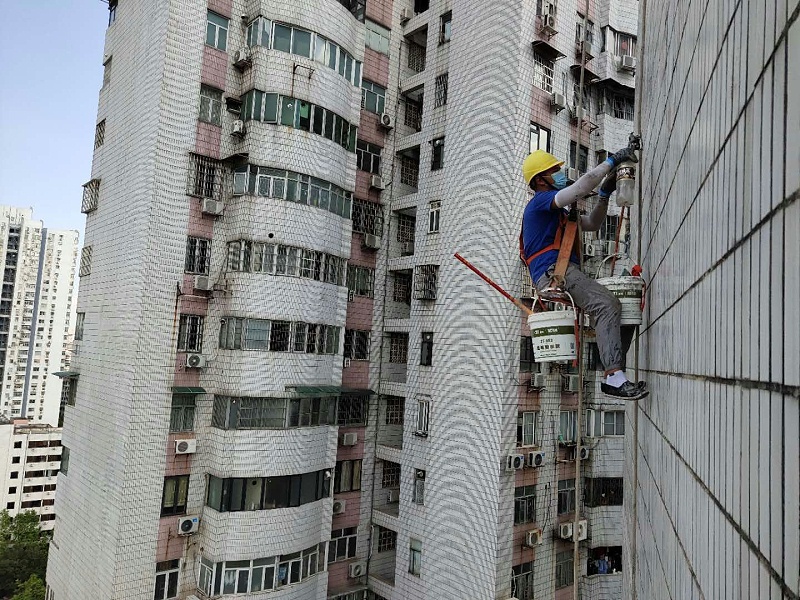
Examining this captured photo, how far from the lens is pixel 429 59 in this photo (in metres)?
17.4

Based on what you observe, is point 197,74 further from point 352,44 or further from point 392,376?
point 392,376

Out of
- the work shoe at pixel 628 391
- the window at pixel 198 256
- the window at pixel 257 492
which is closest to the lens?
the work shoe at pixel 628 391

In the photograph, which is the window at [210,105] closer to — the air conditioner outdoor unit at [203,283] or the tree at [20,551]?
the air conditioner outdoor unit at [203,283]

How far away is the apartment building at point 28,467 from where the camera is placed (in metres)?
45.1

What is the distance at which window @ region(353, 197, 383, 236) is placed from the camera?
17.5 m

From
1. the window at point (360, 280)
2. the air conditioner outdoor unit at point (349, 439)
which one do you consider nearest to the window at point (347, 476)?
the air conditioner outdoor unit at point (349, 439)

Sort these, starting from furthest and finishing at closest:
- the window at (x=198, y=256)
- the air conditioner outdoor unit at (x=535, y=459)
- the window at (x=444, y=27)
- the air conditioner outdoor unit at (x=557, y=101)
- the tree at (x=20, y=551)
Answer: the tree at (x=20, y=551)
the window at (x=444, y=27)
the air conditioner outdoor unit at (x=557, y=101)
the air conditioner outdoor unit at (x=535, y=459)
the window at (x=198, y=256)

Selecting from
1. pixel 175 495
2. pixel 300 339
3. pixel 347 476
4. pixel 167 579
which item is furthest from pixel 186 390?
pixel 347 476

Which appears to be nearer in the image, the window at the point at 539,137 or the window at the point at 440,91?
the window at the point at 539,137

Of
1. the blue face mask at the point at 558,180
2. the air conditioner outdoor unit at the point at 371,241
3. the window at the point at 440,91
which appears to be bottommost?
the blue face mask at the point at 558,180

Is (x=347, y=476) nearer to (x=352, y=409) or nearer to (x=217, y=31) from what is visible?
(x=352, y=409)

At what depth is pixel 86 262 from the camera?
16.6 meters

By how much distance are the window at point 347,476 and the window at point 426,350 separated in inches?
142

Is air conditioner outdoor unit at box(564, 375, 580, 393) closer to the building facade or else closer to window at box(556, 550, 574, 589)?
window at box(556, 550, 574, 589)
